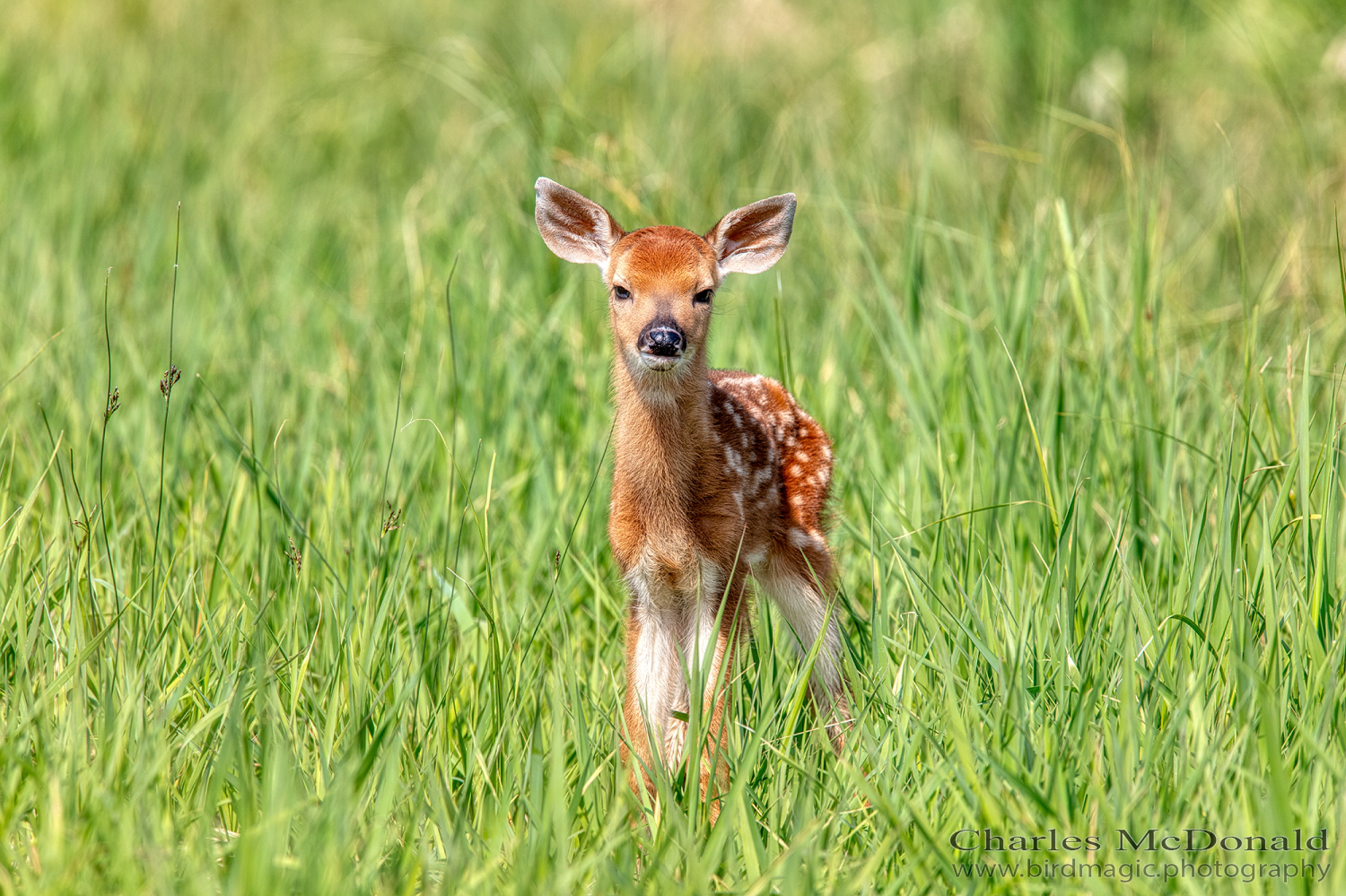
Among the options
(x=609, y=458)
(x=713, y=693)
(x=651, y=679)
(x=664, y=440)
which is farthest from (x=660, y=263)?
(x=713, y=693)

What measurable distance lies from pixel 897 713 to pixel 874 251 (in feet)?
12.0

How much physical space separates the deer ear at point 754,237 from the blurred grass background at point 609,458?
0.31 m

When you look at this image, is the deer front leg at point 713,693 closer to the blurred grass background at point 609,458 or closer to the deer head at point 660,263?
the blurred grass background at point 609,458

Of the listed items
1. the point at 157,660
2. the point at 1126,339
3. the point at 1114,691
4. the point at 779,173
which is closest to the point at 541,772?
the point at 157,660

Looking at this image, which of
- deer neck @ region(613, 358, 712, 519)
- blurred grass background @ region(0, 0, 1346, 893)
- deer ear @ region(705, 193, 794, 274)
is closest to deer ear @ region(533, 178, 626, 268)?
deer ear @ region(705, 193, 794, 274)

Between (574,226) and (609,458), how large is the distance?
88cm

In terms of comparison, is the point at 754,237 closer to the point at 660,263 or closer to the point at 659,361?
the point at 660,263

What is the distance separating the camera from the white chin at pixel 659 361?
3.70 m

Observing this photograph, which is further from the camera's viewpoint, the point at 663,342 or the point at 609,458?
the point at 609,458

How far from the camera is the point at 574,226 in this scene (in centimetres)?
442

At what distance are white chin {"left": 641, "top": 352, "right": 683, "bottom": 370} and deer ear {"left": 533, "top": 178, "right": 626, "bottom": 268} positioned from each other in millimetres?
769

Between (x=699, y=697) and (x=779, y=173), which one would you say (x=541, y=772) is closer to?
(x=699, y=697)

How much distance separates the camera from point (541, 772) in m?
2.79

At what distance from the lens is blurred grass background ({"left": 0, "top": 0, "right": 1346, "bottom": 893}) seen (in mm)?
2738
